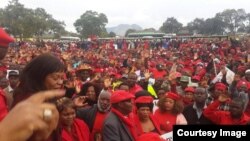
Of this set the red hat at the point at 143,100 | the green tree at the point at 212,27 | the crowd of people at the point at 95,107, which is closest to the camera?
the crowd of people at the point at 95,107

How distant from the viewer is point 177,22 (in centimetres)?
6712

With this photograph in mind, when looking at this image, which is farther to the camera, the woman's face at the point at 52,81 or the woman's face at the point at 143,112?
the woman's face at the point at 143,112

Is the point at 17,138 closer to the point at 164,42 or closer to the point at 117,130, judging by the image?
the point at 117,130

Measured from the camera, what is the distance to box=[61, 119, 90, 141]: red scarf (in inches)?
127

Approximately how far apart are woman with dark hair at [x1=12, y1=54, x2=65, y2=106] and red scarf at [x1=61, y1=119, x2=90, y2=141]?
1127 millimetres

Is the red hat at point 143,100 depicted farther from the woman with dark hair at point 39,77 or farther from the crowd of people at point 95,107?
the woman with dark hair at point 39,77

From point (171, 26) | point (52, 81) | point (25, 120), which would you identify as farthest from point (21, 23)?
point (25, 120)

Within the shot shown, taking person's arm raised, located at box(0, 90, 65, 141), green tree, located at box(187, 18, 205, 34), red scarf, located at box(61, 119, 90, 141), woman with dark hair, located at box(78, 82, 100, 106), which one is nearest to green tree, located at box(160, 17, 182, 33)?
green tree, located at box(187, 18, 205, 34)

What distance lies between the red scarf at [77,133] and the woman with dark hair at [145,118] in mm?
669

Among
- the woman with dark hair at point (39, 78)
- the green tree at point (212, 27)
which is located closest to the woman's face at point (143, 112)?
the woman with dark hair at point (39, 78)

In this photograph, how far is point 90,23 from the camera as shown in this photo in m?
67.2

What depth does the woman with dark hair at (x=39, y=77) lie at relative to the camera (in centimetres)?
199

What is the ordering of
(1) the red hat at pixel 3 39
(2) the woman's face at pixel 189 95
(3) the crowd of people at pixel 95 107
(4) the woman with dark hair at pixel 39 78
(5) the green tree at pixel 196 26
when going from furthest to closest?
(5) the green tree at pixel 196 26 → (2) the woman's face at pixel 189 95 → (4) the woman with dark hair at pixel 39 78 → (1) the red hat at pixel 3 39 → (3) the crowd of people at pixel 95 107

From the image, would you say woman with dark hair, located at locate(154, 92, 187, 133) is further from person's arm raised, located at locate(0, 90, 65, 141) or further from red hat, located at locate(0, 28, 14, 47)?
person's arm raised, located at locate(0, 90, 65, 141)
